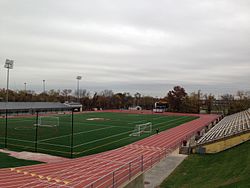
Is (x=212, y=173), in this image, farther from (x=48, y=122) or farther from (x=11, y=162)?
(x=48, y=122)

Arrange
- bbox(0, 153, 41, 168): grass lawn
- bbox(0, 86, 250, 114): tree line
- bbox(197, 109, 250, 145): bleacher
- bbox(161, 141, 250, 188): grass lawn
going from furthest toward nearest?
bbox(0, 86, 250, 114): tree line → bbox(197, 109, 250, 145): bleacher → bbox(0, 153, 41, 168): grass lawn → bbox(161, 141, 250, 188): grass lawn

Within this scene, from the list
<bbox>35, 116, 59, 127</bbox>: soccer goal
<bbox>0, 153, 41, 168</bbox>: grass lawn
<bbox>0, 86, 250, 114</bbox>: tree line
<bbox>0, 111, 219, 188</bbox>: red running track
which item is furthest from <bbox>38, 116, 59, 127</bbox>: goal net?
<bbox>0, 86, 250, 114</bbox>: tree line

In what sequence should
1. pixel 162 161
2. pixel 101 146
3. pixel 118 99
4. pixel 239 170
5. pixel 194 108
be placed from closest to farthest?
pixel 239 170 → pixel 162 161 → pixel 101 146 → pixel 194 108 → pixel 118 99

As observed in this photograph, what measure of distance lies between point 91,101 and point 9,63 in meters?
35.7

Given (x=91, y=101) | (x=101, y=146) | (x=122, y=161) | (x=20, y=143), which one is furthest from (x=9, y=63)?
(x=122, y=161)

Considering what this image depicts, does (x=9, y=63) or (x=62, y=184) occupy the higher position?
(x=9, y=63)

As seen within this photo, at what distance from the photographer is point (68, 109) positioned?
71.3 meters

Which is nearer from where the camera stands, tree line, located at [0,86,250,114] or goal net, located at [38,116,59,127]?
goal net, located at [38,116,59,127]

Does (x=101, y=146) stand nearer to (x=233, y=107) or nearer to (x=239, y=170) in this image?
(x=239, y=170)

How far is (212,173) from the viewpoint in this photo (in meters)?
14.6

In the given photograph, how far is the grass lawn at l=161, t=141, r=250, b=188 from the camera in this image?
1159 cm

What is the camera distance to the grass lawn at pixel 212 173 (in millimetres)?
11587

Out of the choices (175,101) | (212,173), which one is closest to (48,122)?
(212,173)

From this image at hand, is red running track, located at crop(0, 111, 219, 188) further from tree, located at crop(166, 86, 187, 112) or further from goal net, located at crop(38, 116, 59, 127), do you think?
tree, located at crop(166, 86, 187, 112)
